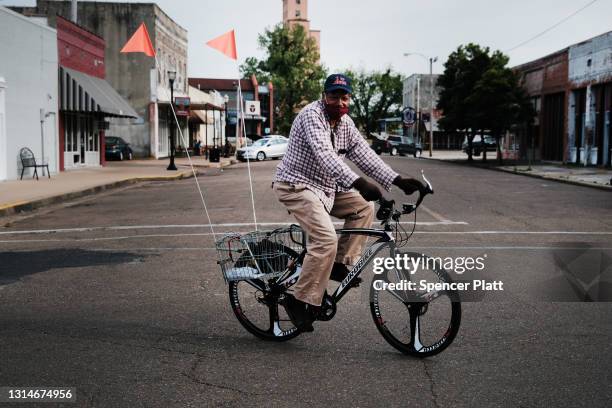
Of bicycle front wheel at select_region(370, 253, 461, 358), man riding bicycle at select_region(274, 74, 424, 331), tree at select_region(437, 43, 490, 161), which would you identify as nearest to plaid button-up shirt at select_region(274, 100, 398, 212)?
man riding bicycle at select_region(274, 74, 424, 331)

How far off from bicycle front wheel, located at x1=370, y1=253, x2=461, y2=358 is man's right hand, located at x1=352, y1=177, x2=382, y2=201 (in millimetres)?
491

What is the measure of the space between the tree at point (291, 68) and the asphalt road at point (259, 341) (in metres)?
81.0

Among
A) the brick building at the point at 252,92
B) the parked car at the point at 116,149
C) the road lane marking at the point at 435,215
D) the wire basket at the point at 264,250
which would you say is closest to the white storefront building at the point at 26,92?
the parked car at the point at 116,149

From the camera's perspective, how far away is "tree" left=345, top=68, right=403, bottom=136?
12169cm

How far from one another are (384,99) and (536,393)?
12104cm

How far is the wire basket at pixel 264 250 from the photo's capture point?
519 cm

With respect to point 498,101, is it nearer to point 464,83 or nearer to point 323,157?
point 464,83

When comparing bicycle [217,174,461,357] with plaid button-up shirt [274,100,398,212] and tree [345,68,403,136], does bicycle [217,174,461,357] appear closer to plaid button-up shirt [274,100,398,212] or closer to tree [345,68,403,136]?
plaid button-up shirt [274,100,398,212]

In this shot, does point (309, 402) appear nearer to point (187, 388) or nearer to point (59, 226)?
point (187, 388)

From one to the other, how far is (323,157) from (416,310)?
1197 mm

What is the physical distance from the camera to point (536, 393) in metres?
4.14

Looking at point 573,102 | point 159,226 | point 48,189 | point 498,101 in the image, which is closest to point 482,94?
point 498,101

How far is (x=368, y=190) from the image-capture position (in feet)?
15.0

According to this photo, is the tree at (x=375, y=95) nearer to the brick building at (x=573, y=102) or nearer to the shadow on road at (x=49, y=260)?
the brick building at (x=573, y=102)
